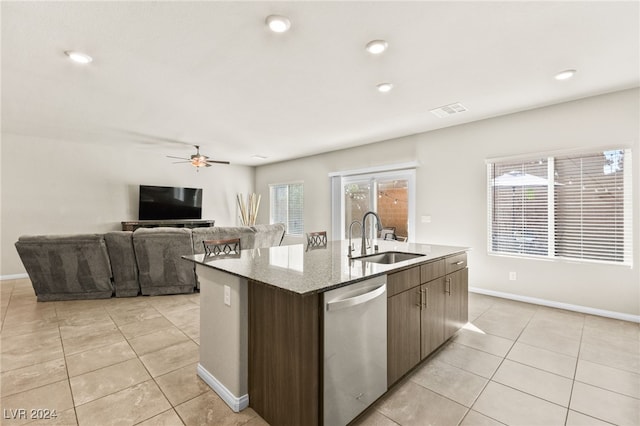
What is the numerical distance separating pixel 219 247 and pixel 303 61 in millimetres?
1859

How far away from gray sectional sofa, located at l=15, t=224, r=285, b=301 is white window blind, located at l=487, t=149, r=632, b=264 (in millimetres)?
4116

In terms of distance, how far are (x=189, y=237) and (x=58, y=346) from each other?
1844 millimetres

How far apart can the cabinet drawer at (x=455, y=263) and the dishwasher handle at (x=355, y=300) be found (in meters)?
1.14

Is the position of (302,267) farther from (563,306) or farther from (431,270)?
(563,306)

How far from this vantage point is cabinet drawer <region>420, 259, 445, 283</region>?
2271 millimetres

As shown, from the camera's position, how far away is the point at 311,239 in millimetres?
3234

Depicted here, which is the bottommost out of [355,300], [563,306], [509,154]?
[563,306]

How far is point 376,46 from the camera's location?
2391mm

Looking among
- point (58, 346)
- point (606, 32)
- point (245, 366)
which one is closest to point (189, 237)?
point (58, 346)

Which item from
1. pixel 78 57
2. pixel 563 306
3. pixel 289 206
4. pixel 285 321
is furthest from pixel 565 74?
pixel 289 206

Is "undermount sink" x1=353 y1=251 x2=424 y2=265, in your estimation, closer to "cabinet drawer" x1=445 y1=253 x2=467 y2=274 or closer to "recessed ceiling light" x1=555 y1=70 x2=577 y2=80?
"cabinet drawer" x1=445 y1=253 x2=467 y2=274

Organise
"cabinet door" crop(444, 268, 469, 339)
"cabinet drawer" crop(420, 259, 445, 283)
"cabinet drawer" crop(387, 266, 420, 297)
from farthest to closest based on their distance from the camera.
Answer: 1. "cabinet door" crop(444, 268, 469, 339)
2. "cabinet drawer" crop(420, 259, 445, 283)
3. "cabinet drawer" crop(387, 266, 420, 297)

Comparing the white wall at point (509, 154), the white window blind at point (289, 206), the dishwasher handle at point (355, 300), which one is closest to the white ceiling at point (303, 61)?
the white wall at point (509, 154)

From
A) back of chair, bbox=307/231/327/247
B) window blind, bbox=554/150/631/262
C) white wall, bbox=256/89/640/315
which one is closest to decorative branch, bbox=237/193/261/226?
white wall, bbox=256/89/640/315
